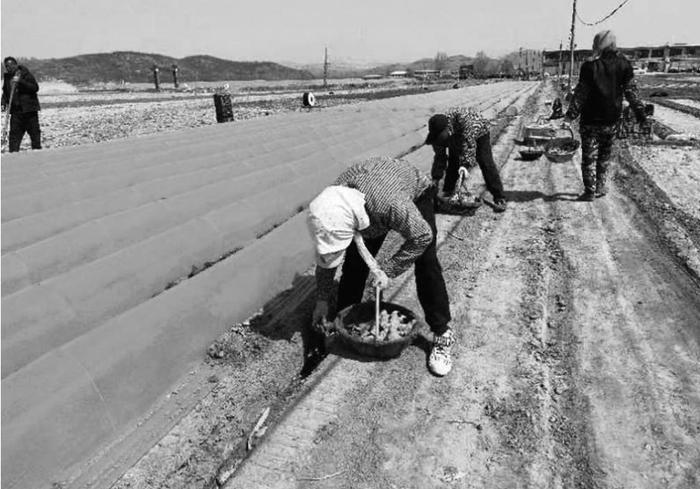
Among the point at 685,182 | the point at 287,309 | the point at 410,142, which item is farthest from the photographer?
the point at 410,142

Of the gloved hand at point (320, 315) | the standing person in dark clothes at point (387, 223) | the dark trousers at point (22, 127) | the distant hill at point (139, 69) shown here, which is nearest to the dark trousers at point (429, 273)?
the standing person in dark clothes at point (387, 223)

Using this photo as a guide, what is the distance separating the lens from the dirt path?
250 centimetres

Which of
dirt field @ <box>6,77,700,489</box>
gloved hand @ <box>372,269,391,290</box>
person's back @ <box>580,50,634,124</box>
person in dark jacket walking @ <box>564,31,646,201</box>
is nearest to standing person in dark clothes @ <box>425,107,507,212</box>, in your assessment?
dirt field @ <box>6,77,700,489</box>

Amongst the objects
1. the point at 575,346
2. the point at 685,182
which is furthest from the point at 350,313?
the point at 685,182

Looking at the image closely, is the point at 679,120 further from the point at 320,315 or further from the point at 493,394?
the point at 320,315

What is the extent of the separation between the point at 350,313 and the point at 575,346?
1548 millimetres

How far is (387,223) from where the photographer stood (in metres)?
2.89

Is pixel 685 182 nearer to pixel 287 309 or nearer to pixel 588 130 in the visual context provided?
pixel 588 130

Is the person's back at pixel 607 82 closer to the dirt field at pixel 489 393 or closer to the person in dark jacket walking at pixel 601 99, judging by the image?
the person in dark jacket walking at pixel 601 99

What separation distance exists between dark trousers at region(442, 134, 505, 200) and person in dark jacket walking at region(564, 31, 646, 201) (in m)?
1.21

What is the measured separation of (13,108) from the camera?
8.09 meters

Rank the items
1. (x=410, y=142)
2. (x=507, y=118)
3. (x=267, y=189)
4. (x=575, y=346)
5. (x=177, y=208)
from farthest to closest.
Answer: (x=507, y=118), (x=410, y=142), (x=267, y=189), (x=177, y=208), (x=575, y=346)

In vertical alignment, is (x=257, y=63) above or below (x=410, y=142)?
above

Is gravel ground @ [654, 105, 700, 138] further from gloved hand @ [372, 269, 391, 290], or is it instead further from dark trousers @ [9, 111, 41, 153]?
dark trousers @ [9, 111, 41, 153]
